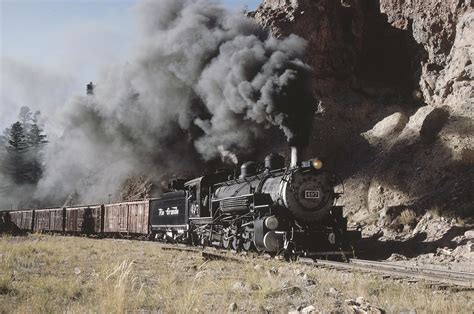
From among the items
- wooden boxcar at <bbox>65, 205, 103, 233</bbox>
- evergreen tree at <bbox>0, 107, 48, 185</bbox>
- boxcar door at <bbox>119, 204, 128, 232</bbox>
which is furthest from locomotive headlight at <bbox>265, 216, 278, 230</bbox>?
evergreen tree at <bbox>0, 107, 48, 185</bbox>

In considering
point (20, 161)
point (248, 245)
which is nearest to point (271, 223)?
point (248, 245)

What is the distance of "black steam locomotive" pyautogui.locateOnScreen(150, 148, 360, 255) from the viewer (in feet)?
42.8

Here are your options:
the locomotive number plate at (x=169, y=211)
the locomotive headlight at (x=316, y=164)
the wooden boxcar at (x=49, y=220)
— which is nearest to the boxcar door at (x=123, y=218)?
the locomotive number plate at (x=169, y=211)

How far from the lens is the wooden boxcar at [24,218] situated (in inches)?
1560

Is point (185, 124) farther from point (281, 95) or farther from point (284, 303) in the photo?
point (284, 303)

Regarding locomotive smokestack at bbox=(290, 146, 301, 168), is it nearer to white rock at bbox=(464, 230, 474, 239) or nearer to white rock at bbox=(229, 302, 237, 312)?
white rock at bbox=(464, 230, 474, 239)

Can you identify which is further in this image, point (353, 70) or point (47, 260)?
point (353, 70)

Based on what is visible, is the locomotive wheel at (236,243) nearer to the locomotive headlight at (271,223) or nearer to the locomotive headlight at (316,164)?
the locomotive headlight at (271,223)

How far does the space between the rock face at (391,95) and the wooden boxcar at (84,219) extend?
1465 centimetres

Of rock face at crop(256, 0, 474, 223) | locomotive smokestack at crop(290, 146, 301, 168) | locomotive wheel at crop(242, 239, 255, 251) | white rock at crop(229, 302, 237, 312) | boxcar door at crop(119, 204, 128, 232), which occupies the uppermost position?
rock face at crop(256, 0, 474, 223)

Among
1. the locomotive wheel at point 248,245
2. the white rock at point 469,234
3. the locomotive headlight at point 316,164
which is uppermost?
the locomotive headlight at point 316,164

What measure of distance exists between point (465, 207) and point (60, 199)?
50.8 metres

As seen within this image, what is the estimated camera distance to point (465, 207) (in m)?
15.6

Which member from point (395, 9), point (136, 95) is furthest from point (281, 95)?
→ point (136, 95)
